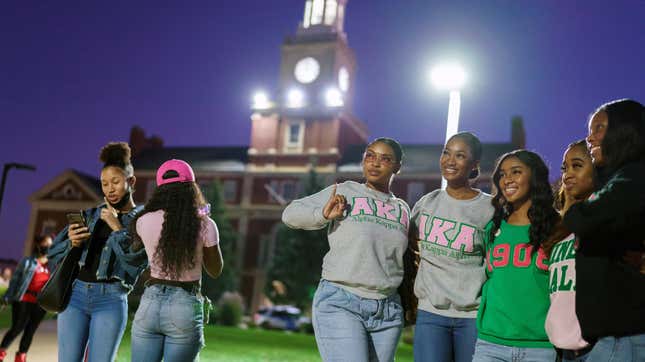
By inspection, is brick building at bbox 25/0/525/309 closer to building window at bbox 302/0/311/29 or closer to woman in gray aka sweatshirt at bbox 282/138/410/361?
building window at bbox 302/0/311/29

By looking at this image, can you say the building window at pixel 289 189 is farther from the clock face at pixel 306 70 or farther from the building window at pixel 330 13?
the building window at pixel 330 13

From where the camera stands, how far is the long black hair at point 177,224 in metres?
4.65

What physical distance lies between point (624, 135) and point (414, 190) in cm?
3902

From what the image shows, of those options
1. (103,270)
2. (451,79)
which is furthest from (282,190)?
(103,270)

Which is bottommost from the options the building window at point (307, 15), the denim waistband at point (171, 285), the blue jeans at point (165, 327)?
the blue jeans at point (165, 327)

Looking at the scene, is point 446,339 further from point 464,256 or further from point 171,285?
point 171,285

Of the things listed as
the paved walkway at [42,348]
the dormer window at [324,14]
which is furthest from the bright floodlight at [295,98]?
the paved walkway at [42,348]

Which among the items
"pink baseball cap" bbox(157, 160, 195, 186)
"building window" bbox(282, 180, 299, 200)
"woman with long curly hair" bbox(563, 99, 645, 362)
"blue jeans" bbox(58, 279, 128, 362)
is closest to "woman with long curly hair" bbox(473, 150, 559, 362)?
"woman with long curly hair" bbox(563, 99, 645, 362)

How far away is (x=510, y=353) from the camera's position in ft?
13.6

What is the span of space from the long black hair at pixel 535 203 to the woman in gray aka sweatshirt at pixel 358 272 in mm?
680

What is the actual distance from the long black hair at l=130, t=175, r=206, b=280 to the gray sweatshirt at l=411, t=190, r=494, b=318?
165 centimetres

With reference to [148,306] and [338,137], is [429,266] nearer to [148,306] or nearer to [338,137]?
[148,306]

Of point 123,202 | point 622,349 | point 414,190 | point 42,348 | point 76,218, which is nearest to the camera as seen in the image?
point 622,349

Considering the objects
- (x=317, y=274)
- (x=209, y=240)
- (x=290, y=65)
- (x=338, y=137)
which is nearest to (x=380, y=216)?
(x=209, y=240)
